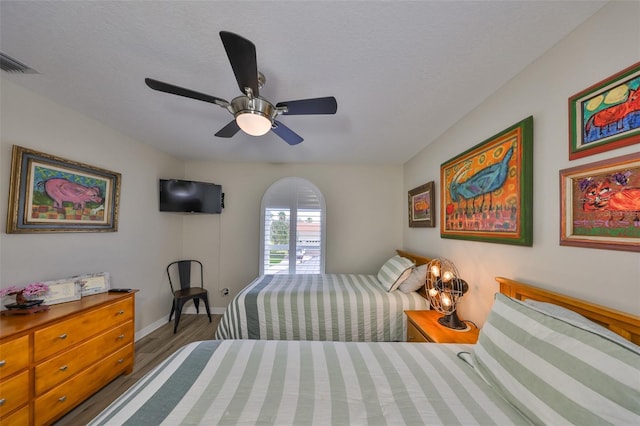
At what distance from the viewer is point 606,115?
0.98 metres

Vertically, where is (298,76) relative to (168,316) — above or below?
above

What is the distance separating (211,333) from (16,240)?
2018 mm

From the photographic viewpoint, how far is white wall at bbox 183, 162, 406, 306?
356 cm

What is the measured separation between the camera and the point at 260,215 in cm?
354

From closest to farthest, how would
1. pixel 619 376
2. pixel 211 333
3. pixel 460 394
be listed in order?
pixel 619 376, pixel 460 394, pixel 211 333

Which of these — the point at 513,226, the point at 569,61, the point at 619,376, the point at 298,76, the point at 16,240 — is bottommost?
the point at 619,376

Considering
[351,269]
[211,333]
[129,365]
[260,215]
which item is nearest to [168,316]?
[211,333]

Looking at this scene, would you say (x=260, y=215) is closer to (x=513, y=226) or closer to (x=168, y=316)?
(x=168, y=316)

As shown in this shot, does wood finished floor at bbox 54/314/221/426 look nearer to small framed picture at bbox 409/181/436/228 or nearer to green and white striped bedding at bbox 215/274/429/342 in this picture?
green and white striped bedding at bbox 215/274/429/342

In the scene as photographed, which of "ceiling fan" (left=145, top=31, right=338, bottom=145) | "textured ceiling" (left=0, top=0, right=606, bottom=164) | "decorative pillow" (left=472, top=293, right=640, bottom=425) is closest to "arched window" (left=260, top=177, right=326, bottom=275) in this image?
"textured ceiling" (left=0, top=0, right=606, bottom=164)

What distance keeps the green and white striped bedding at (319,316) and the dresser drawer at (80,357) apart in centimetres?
85

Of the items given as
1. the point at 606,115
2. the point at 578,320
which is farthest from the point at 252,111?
the point at 578,320

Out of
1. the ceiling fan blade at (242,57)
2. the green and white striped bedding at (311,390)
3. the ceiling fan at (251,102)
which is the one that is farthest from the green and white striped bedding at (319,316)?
the ceiling fan blade at (242,57)

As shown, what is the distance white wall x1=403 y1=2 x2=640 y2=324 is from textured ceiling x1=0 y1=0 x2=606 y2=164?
0.10 metres
